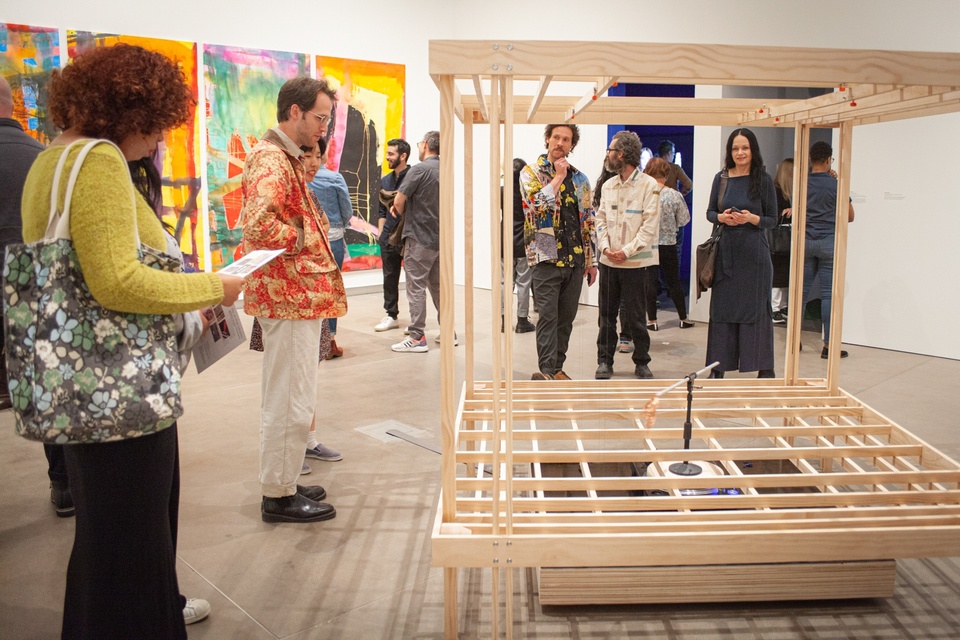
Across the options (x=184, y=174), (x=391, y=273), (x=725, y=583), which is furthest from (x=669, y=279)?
(x=184, y=174)

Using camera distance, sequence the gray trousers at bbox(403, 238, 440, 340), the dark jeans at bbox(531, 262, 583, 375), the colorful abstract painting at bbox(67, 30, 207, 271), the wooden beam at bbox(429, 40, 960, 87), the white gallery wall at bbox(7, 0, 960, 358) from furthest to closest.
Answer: the colorful abstract painting at bbox(67, 30, 207, 271) → the gray trousers at bbox(403, 238, 440, 340) → the white gallery wall at bbox(7, 0, 960, 358) → the dark jeans at bbox(531, 262, 583, 375) → the wooden beam at bbox(429, 40, 960, 87)

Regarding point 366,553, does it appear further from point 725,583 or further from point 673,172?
point 673,172

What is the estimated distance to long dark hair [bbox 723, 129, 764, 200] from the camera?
12.4 feet

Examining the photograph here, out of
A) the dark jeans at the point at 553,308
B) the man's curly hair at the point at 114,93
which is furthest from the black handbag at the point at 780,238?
the man's curly hair at the point at 114,93

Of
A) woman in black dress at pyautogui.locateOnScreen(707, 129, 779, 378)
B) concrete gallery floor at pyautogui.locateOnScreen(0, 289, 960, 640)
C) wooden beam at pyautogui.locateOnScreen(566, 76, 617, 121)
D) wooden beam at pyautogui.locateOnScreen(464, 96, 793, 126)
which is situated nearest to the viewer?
wooden beam at pyautogui.locateOnScreen(566, 76, 617, 121)

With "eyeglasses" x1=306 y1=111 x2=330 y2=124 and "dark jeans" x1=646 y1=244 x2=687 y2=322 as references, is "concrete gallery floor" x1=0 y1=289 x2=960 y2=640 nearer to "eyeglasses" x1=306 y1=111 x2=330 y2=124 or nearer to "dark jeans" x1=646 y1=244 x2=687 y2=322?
"dark jeans" x1=646 y1=244 x2=687 y2=322

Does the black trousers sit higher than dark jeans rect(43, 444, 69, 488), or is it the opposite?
the black trousers

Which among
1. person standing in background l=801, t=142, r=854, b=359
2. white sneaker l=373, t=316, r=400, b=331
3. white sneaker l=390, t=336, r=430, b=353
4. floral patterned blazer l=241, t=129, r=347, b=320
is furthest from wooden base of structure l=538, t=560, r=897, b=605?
white sneaker l=373, t=316, r=400, b=331

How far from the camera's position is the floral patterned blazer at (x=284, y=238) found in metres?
2.92

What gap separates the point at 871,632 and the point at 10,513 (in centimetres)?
325

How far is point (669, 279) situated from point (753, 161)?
0.77 m

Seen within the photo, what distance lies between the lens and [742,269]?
13.6 feet

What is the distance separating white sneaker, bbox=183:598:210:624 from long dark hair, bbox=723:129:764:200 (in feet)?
9.65

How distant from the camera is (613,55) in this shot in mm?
2137
